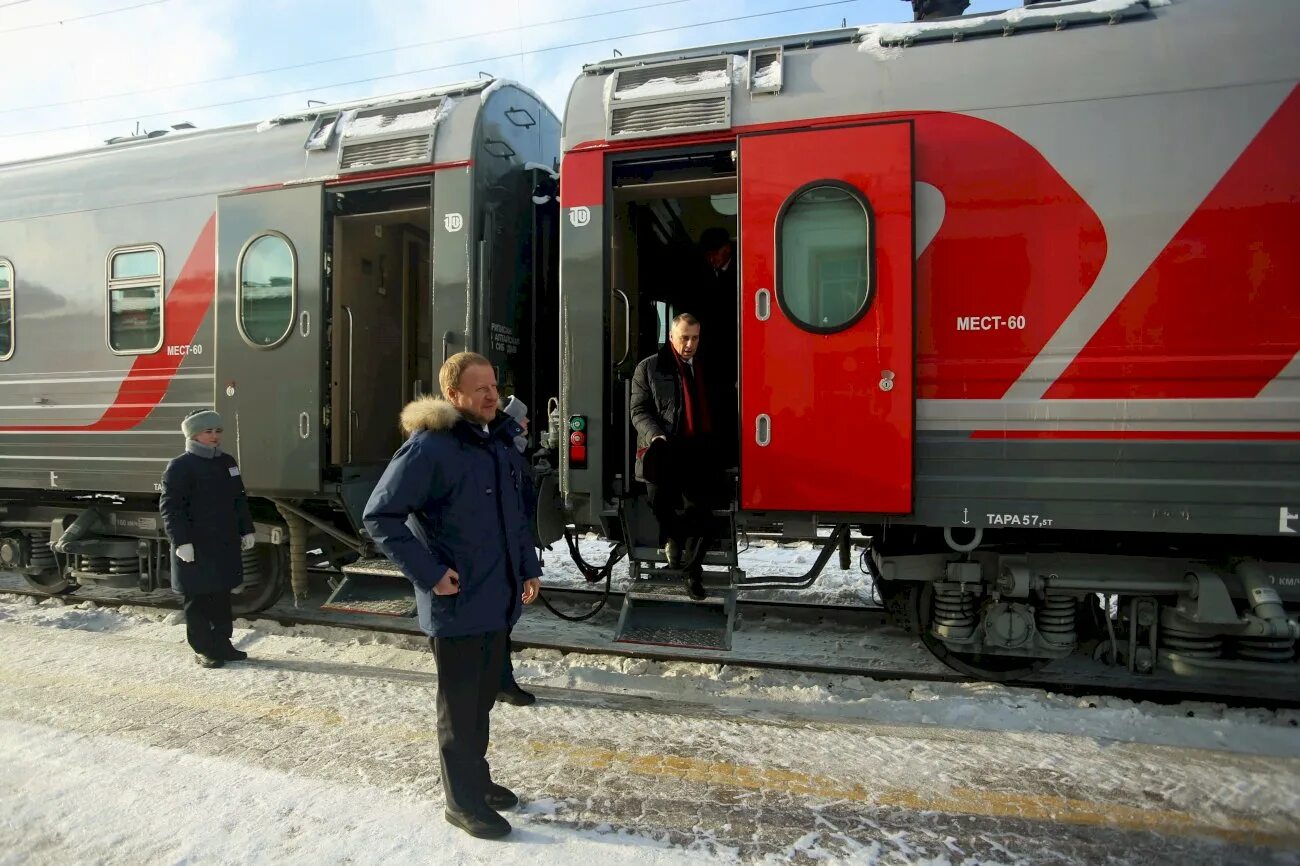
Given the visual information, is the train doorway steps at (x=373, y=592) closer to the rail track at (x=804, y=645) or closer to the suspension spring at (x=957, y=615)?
the rail track at (x=804, y=645)

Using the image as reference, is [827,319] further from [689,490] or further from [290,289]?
[290,289]

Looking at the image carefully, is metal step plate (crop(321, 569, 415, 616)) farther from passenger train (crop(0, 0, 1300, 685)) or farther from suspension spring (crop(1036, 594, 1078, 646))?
suspension spring (crop(1036, 594, 1078, 646))

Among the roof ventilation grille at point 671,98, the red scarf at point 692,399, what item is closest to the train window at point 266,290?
the roof ventilation grille at point 671,98

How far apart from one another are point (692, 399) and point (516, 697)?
6.71ft

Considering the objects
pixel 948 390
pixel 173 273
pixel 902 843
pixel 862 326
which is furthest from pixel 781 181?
pixel 173 273

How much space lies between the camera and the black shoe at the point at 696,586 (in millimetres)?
4669

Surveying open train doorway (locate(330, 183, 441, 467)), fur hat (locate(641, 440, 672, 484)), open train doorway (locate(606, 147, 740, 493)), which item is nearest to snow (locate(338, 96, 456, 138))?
open train doorway (locate(330, 183, 441, 467))

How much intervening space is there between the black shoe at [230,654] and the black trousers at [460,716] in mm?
2795

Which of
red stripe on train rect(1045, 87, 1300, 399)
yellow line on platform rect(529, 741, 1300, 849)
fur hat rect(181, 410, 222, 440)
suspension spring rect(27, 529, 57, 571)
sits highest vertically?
red stripe on train rect(1045, 87, 1300, 399)

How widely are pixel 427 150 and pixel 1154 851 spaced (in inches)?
215

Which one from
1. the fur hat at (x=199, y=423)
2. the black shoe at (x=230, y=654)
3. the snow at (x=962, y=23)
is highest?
the snow at (x=962, y=23)

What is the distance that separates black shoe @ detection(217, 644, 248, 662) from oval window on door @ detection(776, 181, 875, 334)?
424cm

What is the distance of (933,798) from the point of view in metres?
3.24

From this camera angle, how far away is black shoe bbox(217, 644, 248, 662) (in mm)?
4952
